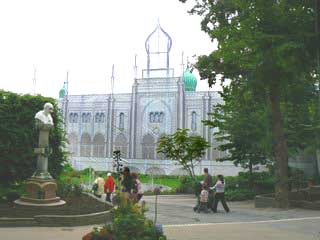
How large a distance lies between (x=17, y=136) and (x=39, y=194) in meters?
3.60

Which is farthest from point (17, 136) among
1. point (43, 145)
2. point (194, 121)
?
point (194, 121)

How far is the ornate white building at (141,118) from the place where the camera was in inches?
2062

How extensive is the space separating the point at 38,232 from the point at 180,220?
15.6 ft

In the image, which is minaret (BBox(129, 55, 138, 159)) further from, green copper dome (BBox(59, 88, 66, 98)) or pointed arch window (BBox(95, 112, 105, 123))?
green copper dome (BBox(59, 88, 66, 98))

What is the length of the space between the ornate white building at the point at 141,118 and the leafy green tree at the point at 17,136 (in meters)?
33.8

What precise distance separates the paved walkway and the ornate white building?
3357cm

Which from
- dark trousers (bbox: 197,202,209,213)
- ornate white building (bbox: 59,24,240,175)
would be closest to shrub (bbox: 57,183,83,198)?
dark trousers (bbox: 197,202,209,213)

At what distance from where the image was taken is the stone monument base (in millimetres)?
13109

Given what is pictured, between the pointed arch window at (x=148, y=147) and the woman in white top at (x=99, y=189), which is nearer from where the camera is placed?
the woman in white top at (x=99, y=189)

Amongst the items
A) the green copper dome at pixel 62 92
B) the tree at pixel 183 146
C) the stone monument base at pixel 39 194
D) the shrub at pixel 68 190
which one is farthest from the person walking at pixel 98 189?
the green copper dome at pixel 62 92

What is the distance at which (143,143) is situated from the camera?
54.8m

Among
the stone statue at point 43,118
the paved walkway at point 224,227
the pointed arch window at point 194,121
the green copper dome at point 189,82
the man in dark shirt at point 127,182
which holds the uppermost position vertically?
the green copper dome at point 189,82

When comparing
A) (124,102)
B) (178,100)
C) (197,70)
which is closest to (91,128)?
(124,102)

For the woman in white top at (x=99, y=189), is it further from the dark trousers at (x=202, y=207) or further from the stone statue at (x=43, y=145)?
the stone statue at (x=43, y=145)
